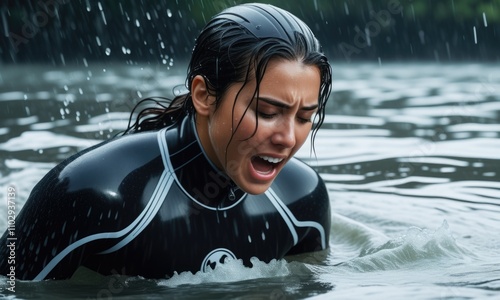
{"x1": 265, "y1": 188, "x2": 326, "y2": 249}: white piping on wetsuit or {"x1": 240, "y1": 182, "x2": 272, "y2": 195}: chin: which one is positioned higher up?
{"x1": 240, "y1": 182, "x2": 272, "y2": 195}: chin

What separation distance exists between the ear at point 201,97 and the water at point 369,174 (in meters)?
0.54

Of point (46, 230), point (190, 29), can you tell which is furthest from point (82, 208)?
point (190, 29)

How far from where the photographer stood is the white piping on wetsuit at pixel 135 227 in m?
2.97

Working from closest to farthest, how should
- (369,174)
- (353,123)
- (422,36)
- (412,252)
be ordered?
(412,252) → (369,174) → (353,123) → (422,36)

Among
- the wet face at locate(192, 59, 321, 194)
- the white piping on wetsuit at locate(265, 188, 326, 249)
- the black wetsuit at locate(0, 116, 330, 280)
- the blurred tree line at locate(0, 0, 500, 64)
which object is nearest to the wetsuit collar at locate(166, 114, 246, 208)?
the black wetsuit at locate(0, 116, 330, 280)

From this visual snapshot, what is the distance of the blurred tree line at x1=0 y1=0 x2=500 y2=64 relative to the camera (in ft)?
48.7

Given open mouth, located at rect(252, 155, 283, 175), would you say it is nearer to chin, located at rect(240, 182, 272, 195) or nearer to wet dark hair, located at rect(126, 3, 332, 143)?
chin, located at rect(240, 182, 272, 195)

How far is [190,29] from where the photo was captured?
1630 centimetres

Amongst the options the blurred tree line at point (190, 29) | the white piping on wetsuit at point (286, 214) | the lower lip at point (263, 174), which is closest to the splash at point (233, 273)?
the white piping on wetsuit at point (286, 214)

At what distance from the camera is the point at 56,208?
9.89ft

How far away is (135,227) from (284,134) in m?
0.56

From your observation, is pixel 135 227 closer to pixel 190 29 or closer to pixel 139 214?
pixel 139 214

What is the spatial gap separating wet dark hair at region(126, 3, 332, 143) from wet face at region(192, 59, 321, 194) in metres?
0.03

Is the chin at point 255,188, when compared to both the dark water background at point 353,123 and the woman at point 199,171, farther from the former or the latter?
the dark water background at point 353,123
